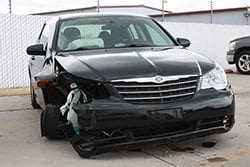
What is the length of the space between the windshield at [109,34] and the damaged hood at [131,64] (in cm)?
46

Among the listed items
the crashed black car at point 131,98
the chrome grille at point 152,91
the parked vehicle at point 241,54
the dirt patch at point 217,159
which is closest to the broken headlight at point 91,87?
the crashed black car at point 131,98

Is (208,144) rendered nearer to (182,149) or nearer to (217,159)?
(182,149)

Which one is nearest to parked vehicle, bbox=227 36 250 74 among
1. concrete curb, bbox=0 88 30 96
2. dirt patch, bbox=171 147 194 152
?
concrete curb, bbox=0 88 30 96

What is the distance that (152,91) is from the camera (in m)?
4.44

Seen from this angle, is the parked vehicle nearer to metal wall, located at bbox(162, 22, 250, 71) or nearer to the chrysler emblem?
metal wall, located at bbox(162, 22, 250, 71)

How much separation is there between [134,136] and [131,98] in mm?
366

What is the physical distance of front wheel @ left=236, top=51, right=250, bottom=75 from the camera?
13984mm

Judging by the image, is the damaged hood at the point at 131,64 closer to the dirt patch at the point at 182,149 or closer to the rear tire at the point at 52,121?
the rear tire at the point at 52,121

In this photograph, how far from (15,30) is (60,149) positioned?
673cm

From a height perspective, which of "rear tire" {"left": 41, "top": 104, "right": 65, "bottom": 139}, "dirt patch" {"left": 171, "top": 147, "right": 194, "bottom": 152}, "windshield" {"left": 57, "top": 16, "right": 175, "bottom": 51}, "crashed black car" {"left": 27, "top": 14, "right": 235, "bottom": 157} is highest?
"windshield" {"left": 57, "top": 16, "right": 175, "bottom": 51}

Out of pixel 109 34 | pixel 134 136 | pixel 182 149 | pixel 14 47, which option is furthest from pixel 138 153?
pixel 14 47

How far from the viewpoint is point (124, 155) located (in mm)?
4609

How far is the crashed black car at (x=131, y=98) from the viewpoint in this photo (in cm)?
430

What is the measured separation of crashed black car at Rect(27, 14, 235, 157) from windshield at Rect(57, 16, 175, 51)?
0.38 m
